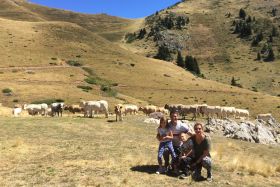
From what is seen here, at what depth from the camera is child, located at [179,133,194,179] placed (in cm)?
1773

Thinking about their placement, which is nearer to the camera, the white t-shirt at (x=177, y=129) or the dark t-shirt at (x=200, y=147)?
the dark t-shirt at (x=200, y=147)

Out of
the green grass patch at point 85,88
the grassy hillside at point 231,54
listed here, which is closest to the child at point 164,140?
the green grass patch at point 85,88

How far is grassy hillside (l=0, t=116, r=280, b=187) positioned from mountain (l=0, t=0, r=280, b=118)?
104 feet

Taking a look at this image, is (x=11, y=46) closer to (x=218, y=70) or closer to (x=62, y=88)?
(x=62, y=88)

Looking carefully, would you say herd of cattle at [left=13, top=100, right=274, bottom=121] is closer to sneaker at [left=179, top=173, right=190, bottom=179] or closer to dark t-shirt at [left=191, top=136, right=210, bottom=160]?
sneaker at [left=179, top=173, right=190, bottom=179]

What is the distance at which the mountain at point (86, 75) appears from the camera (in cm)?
7106

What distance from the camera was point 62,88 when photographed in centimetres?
7062

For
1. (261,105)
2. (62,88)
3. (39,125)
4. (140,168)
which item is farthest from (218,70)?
(140,168)

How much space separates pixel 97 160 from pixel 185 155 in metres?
4.78

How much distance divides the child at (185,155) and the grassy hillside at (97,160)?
653mm

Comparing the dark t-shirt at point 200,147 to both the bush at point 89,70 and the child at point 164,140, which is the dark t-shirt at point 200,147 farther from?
the bush at point 89,70

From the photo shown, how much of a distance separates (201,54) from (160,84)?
88895 millimetres

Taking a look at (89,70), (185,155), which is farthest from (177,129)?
(89,70)

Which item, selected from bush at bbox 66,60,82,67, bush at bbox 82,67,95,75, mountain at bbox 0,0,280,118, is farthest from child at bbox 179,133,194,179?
bush at bbox 66,60,82,67
